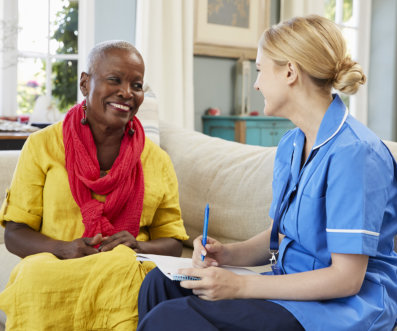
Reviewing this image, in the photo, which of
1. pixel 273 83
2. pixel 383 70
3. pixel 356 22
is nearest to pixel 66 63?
pixel 273 83

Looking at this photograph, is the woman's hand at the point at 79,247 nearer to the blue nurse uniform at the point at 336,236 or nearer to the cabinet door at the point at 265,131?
the blue nurse uniform at the point at 336,236

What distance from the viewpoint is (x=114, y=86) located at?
167 centimetres

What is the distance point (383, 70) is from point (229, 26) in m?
2.18

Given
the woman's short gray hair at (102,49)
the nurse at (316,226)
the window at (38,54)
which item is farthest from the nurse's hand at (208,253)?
the window at (38,54)

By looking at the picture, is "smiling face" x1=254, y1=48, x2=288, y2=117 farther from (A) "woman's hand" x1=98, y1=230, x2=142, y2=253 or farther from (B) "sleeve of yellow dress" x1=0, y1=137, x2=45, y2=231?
(B) "sleeve of yellow dress" x1=0, y1=137, x2=45, y2=231

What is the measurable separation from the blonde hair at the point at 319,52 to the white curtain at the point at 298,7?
3.92 metres

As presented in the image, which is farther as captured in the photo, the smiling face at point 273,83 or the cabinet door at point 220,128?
the cabinet door at point 220,128

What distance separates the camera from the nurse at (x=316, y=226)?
107cm

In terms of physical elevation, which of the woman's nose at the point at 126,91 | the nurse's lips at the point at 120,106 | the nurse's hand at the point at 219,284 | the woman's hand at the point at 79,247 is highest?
the woman's nose at the point at 126,91

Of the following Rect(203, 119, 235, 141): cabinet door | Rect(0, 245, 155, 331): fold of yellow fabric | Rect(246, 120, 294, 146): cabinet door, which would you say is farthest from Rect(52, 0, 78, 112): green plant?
Rect(0, 245, 155, 331): fold of yellow fabric

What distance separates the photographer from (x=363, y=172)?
1.07m

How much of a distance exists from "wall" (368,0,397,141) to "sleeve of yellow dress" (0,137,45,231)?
4.97 metres

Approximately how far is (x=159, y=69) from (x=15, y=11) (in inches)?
42.9

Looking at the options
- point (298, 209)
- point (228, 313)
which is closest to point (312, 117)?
point (298, 209)
